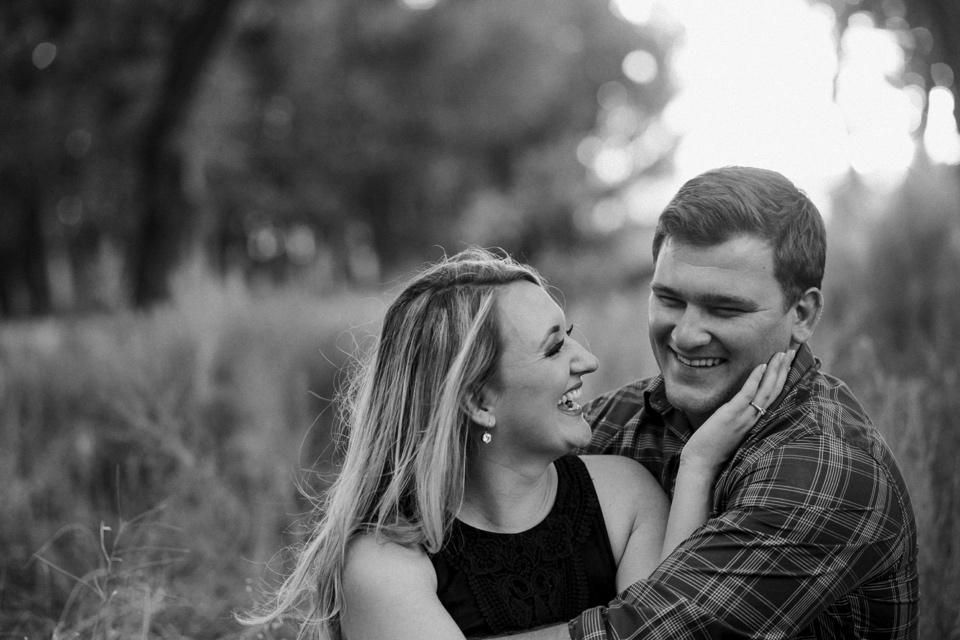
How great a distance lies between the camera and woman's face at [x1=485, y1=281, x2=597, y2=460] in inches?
100

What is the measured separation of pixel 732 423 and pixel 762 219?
1.91ft

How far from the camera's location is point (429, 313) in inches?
103

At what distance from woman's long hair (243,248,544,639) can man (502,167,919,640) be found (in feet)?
1.66

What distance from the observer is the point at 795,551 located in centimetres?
219

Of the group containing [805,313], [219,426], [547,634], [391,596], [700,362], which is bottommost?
[219,426]

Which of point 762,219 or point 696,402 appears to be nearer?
point 762,219

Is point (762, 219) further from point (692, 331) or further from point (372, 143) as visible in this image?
point (372, 143)

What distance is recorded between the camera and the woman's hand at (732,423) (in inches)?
96.5

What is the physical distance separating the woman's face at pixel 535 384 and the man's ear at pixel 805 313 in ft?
2.03

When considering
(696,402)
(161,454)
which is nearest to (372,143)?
(161,454)

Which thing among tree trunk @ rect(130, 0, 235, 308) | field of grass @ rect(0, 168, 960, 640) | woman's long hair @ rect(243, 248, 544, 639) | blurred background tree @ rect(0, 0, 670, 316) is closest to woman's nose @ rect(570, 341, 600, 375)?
woman's long hair @ rect(243, 248, 544, 639)

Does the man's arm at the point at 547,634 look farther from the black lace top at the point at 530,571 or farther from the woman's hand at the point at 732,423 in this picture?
the woman's hand at the point at 732,423

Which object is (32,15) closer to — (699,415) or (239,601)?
(239,601)

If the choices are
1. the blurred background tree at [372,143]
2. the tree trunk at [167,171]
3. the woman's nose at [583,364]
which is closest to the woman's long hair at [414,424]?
the woman's nose at [583,364]
